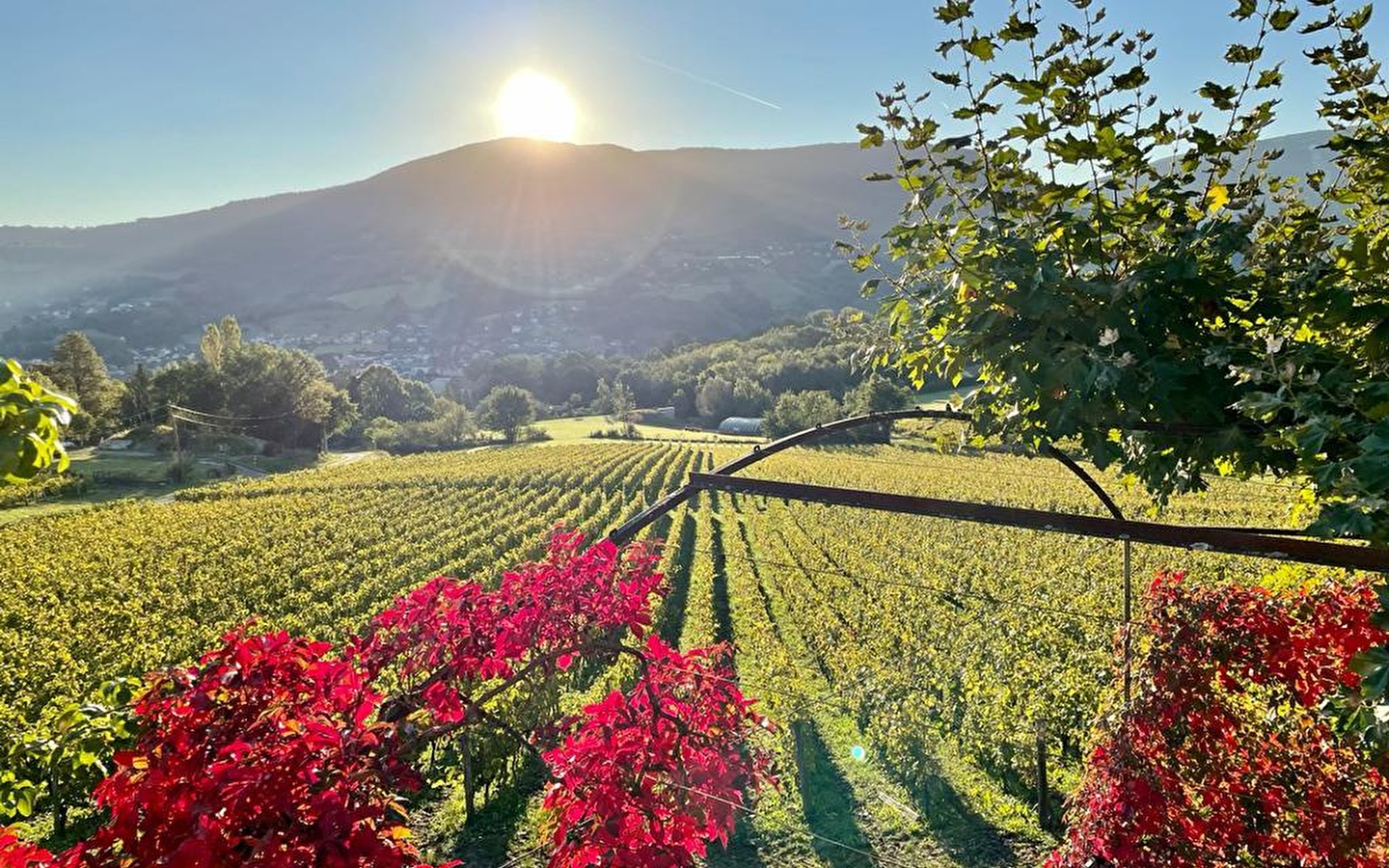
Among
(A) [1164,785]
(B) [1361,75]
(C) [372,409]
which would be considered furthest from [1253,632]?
(C) [372,409]

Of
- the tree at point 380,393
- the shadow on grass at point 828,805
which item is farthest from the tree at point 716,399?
the shadow on grass at point 828,805

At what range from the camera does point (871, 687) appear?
9.25 metres

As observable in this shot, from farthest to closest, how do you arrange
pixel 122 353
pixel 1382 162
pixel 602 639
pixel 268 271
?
pixel 268 271, pixel 122 353, pixel 602 639, pixel 1382 162

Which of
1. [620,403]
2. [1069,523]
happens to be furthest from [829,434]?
[620,403]

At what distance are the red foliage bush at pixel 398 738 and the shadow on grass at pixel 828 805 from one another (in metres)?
4.03

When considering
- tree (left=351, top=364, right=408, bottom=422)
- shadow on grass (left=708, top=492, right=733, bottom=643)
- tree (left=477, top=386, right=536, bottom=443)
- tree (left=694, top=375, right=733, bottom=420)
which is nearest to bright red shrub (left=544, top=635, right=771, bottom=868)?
shadow on grass (left=708, top=492, right=733, bottom=643)

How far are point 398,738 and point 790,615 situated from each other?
39.8ft

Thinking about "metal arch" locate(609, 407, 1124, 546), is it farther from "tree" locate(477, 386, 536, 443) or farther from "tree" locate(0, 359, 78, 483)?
"tree" locate(477, 386, 536, 443)

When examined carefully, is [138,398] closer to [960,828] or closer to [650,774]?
[960,828]

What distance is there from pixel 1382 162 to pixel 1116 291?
3.80 feet

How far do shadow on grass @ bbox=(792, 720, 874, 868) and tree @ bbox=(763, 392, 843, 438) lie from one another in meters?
64.2

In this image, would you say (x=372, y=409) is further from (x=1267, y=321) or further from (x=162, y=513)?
(x=1267, y=321)

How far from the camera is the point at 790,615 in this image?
13727mm

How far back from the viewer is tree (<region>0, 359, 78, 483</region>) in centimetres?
140
